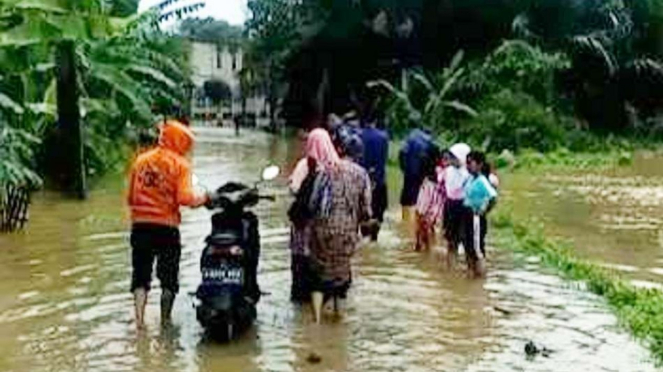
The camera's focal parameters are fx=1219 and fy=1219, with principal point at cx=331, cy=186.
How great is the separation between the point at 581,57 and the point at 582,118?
2.08 metres

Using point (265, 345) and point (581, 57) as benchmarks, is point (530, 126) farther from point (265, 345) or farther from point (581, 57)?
point (265, 345)

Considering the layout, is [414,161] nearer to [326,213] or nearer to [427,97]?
[326,213]

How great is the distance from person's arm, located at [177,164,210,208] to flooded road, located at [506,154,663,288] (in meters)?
4.88

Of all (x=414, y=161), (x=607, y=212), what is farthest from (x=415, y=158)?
(x=607, y=212)

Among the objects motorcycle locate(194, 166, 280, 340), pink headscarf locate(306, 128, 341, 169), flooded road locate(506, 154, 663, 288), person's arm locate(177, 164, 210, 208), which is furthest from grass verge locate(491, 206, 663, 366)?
person's arm locate(177, 164, 210, 208)

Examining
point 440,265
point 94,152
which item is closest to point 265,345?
point 440,265

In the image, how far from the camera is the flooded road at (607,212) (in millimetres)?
13906

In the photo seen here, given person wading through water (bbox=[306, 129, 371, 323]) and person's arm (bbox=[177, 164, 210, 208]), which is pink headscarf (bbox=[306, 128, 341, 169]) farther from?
person's arm (bbox=[177, 164, 210, 208])

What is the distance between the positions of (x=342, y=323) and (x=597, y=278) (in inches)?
117

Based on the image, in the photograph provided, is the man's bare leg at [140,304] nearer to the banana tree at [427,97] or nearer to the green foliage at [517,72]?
the banana tree at [427,97]

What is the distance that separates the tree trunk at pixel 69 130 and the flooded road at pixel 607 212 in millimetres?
7934

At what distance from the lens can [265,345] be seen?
364 inches

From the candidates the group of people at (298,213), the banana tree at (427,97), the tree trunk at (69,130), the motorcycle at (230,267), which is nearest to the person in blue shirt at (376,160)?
the group of people at (298,213)

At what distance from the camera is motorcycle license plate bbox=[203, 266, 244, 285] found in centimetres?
919
